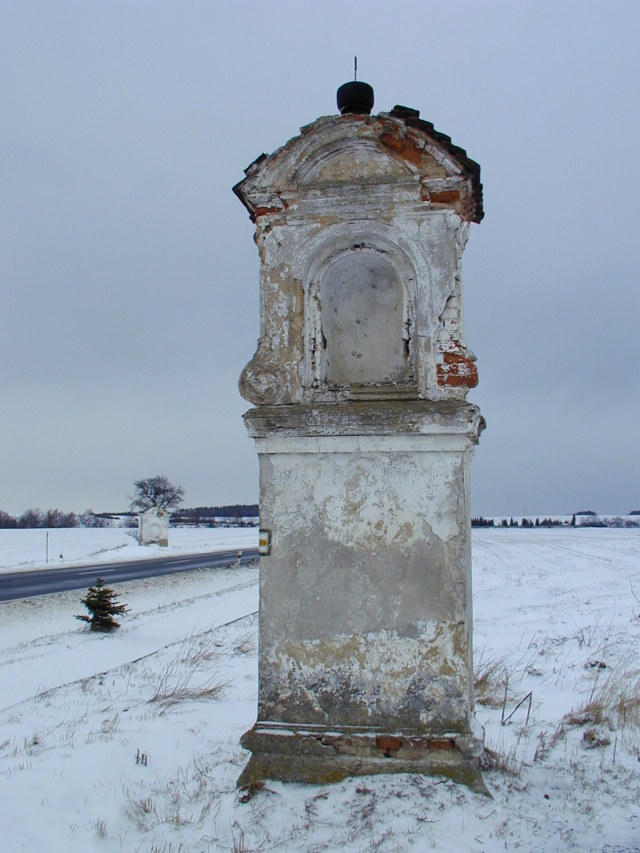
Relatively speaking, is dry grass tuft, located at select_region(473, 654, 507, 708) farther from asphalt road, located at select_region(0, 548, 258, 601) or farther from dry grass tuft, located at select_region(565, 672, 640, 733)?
asphalt road, located at select_region(0, 548, 258, 601)

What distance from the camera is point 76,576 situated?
2170 centimetres

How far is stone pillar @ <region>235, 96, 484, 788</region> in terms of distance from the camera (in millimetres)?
4234

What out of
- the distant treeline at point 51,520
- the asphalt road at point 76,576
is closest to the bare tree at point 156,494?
the distant treeline at point 51,520

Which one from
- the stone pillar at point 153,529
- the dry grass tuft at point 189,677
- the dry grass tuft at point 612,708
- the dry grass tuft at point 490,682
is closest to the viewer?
the dry grass tuft at point 612,708

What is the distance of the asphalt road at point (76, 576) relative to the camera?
1733cm

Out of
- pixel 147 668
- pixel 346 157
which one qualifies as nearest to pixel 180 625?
pixel 147 668

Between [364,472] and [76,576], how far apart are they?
63.8 ft

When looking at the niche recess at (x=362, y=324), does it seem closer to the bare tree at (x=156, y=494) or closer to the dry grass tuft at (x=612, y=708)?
the dry grass tuft at (x=612, y=708)

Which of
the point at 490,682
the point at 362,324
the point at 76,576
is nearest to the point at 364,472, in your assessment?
the point at 362,324

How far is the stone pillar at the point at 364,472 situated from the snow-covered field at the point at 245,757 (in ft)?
1.10

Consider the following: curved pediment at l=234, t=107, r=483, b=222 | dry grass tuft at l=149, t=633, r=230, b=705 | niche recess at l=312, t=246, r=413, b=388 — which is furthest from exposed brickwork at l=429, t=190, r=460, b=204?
dry grass tuft at l=149, t=633, r=230, b=705

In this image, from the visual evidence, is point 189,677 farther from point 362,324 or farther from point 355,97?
point 355,97

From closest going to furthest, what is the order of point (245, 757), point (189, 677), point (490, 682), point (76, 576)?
point (245, 757), point (490, 682), point (189, 677), point (76, 576)

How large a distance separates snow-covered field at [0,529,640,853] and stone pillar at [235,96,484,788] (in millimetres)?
336
